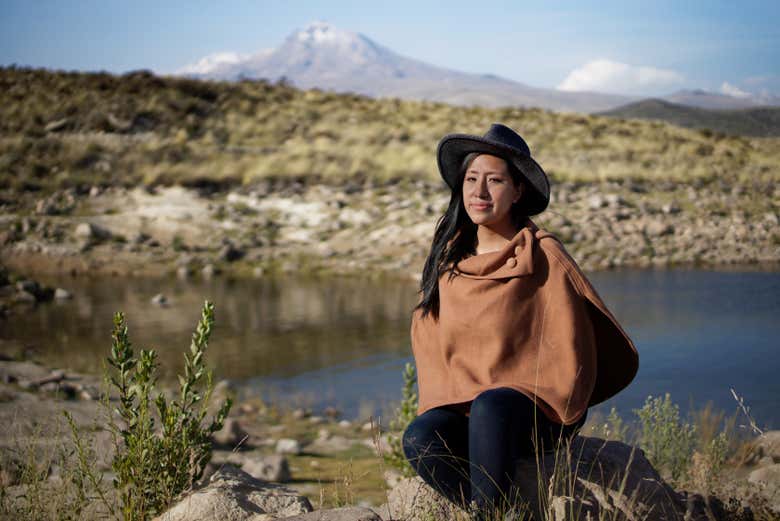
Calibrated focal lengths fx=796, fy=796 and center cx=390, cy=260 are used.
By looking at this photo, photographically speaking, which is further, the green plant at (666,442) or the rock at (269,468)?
the rock at (269,468)

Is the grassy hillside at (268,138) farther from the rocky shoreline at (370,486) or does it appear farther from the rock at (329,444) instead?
the rocky shoreline at (370,486)

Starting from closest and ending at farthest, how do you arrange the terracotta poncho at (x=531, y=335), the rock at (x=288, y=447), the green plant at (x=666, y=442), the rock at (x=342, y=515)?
1. the rock at (x=342, y=515)
2. the terracotta poncho at (x=531, y=335)
3. the green plant at (x=666, y=442)
4. the rock at (x=288, y=447)

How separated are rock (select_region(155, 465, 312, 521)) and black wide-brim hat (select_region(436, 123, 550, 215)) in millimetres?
1487

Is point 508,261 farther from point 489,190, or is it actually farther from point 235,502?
point 235,502

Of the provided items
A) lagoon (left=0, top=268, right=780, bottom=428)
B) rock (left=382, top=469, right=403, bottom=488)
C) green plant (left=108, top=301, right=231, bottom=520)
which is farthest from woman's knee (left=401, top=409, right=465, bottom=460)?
lagoon (left=0, top=268, right=780, bottom=428)

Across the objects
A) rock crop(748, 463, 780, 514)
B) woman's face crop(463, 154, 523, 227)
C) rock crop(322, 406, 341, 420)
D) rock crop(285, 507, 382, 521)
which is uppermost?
woman's face crop(463, 154, 523, 227)

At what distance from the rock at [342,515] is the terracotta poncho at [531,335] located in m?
0.55

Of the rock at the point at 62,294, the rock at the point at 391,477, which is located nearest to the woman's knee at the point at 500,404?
the rock at the point at 391,477

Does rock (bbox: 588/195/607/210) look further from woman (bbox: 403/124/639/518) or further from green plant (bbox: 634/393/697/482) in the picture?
woman (bbox: 403/124/639/518)

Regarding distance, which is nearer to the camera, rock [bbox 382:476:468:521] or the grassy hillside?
rock [bbox 382:476:468:521]

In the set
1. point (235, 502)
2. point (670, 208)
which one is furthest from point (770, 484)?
point (670, 208)

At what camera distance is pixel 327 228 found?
50.8 ft

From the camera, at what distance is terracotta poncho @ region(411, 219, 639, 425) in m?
2.89

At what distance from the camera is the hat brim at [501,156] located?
10.0 ft
